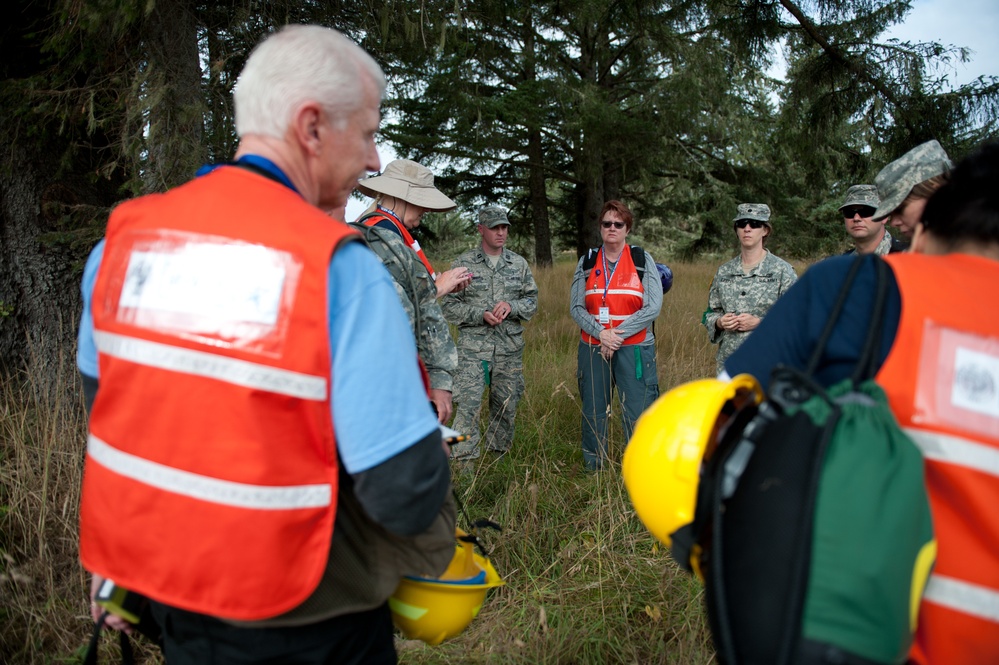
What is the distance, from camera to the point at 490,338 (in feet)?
16.7

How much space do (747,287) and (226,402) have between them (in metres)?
4.21

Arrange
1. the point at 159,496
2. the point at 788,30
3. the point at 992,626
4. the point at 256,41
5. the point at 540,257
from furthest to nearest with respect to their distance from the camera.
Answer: the point at 540,257
the point at 788,30
the point at 256,41
the point at 159,496
the point at 992,626

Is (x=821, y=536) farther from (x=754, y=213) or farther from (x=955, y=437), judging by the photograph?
(x=754, y=213)

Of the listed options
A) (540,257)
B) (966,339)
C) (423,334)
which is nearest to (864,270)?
(966,339)

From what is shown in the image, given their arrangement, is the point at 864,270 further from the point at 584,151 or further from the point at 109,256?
the point at 584,151

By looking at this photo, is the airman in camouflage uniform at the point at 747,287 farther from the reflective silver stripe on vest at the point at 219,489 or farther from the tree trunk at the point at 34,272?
the tree trunk at the point at 34,272

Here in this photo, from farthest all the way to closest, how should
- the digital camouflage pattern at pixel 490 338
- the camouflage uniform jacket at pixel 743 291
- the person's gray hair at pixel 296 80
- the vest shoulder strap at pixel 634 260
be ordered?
1. the vest shoulder strap at pixel 634 260
2. the digital camouflage pattern at pixel 490 338
3. the camouflage uniform jacket at pixel 743 291
4. the person's gray hair at pixel 296 80

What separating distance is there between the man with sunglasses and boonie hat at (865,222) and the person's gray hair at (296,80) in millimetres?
3561

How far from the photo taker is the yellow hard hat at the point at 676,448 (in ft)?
3.80

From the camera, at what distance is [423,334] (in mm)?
2896

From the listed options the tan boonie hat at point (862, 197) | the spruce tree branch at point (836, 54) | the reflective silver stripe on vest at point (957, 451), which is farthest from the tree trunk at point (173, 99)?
the spruce tree branch at point (836, 54)

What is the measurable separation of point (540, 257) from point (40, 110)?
435 inches

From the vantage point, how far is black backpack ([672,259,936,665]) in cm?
96

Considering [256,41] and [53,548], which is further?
[256,41]
